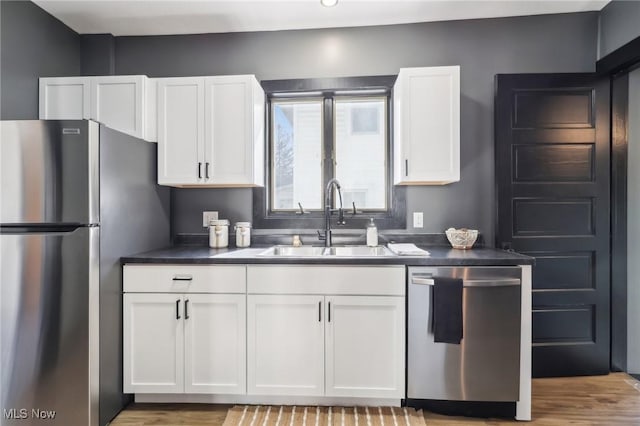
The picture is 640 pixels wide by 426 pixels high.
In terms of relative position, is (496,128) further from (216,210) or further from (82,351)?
(82,351)

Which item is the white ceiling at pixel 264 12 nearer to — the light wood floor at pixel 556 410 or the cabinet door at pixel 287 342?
the cabinet door at pixel 287 342

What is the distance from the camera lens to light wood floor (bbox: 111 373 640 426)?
190 cm

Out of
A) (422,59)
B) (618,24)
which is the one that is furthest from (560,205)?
(422,59)

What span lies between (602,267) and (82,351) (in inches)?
130

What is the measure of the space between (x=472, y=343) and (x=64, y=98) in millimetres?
3040

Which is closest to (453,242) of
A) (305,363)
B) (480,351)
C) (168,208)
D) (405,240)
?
(405,240)

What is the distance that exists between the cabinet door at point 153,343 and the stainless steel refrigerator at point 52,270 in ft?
0.57

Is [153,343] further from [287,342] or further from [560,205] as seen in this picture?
[560,205]

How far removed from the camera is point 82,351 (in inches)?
67.7

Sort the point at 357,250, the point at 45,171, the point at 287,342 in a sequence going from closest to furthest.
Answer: the point at 45,171 < the point at 287,342 < the point at 357,250

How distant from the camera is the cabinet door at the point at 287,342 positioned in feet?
6.31

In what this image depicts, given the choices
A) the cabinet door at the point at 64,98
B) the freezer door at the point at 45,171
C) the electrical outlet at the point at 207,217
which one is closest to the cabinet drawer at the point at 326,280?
the electrical outlet at the point at 207,217

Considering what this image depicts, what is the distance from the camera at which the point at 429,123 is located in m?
2.20

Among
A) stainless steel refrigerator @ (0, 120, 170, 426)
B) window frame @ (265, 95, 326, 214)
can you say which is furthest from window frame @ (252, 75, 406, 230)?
stainless steel refrigerator @ (0, 120, 170, 426)
